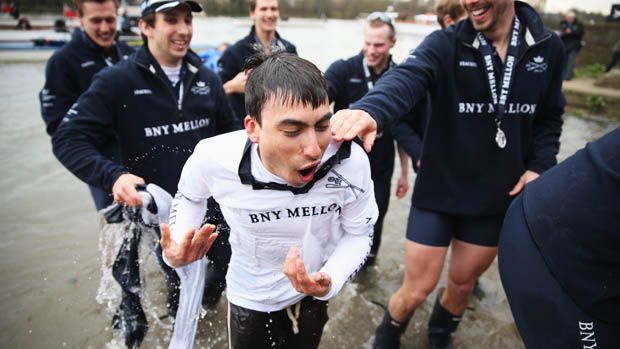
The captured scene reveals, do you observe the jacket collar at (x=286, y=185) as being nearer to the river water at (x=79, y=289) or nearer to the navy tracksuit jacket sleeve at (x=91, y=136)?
the navy tracksuit jacket sleeve at (x=91, y=136)

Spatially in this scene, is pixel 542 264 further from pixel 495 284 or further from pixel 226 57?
pixel 226 57

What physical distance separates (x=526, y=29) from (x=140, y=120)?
2.39 meters

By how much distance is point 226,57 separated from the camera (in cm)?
420

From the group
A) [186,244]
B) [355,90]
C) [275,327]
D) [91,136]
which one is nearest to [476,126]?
[355,90]

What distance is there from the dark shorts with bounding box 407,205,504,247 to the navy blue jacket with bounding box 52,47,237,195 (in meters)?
1.60

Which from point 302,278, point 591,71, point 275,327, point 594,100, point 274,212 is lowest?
point 594,100

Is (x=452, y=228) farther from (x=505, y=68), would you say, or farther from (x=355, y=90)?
(x=355, y=90)

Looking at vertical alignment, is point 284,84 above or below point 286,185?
above

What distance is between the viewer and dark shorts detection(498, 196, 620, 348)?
147 centimetres

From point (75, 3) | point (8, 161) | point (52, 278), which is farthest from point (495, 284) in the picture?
point (8, 161)

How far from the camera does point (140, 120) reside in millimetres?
2637

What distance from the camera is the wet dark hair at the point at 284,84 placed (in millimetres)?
1483

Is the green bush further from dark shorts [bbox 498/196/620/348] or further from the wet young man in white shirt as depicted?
the wet young man in white shirt

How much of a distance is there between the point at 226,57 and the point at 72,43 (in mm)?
1385
